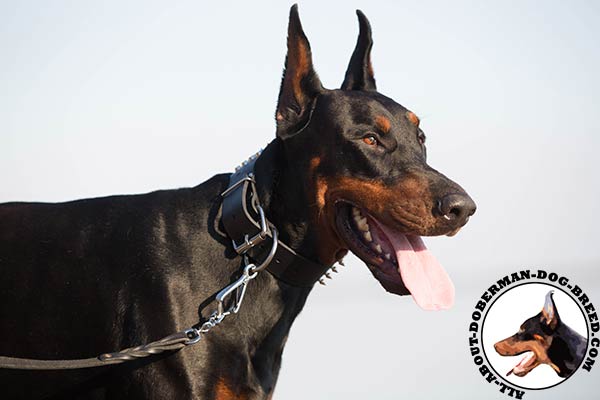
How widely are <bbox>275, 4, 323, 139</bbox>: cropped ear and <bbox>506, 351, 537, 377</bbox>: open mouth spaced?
2.71 meters

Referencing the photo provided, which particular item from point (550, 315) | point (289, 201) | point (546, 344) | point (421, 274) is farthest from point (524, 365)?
point (289, 201)

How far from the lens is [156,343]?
311 centimetres

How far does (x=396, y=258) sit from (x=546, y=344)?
87.4 inches

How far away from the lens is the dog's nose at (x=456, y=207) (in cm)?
315

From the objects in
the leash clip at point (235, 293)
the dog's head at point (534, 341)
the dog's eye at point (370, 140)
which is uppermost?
the dog's eye at point (370, 140)

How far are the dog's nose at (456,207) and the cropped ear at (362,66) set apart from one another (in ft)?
3.49

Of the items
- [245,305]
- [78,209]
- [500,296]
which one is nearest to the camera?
[245,305]

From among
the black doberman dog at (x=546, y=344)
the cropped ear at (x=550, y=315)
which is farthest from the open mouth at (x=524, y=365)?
the cropped ear at (x=550, y=315)

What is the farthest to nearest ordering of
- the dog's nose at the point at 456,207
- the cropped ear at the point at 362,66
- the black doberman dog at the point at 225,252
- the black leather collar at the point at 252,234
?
the cropped ear at the point at 362,66
the black leather collar at the point at 252,234
the black doberman dog at the point at 225,252
the dog's nose at the point at 456,207

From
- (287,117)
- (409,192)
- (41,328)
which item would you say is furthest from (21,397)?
(409,192)

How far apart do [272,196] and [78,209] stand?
1019 mm

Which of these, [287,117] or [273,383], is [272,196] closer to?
[287,117]

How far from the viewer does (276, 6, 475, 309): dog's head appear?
3234mm

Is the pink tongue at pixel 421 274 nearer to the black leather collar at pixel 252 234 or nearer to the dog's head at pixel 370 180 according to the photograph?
the dog's head at pixel 370 180
